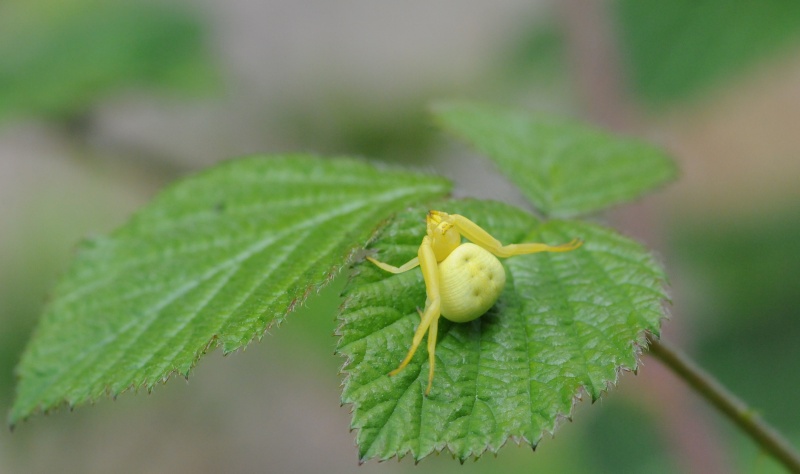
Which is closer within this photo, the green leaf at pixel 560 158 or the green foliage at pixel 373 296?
the green foliage at pixel 373 296

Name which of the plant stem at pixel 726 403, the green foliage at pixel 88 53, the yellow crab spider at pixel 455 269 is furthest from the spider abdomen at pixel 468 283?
the green foliage at pixel 88 53

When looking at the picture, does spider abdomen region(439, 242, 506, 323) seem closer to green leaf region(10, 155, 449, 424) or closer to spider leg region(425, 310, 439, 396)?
spider leg region(425, 310, 439, 396)

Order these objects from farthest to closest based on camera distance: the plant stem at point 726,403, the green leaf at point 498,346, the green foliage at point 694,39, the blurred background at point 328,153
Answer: the green foliage at point 694,39
the blurred background at point 328,153
the plant stem at point 726,403
the green leaf at point 498,346

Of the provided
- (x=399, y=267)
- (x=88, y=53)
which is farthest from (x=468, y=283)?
(x=88, y=53)

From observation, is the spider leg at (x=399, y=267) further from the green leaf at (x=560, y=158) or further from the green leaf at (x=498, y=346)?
the green leaf at (x=560, y=158)

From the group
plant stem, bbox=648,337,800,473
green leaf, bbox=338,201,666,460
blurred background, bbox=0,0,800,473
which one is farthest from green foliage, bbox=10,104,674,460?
blurred background, bbox=0,0,800,473
